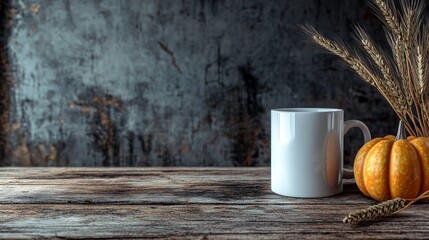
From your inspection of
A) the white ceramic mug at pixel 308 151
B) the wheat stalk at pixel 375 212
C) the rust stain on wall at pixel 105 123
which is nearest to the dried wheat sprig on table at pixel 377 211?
the wheat stalk at pixel 375 212

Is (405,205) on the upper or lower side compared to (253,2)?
lower

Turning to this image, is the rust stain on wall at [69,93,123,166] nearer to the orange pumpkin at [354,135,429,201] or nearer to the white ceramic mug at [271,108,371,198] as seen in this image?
the white ceramic mug at [271,108,371,198]

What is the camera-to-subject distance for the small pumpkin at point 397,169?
731 mm

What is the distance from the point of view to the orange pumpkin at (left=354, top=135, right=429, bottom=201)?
73 cm

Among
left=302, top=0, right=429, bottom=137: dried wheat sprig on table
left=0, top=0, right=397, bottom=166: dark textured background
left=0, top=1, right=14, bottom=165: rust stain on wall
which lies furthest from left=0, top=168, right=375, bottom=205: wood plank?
left=0, top=1, right=14, bottom=165: rust stain on wall

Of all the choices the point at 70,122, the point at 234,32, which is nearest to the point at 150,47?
the point at 234,32

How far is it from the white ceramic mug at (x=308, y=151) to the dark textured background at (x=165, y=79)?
152cm

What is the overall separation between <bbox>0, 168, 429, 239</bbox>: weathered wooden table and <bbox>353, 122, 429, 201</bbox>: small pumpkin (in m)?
0.03

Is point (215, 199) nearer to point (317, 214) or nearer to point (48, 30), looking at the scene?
point (317, 214)

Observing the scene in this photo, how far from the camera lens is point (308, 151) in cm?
78

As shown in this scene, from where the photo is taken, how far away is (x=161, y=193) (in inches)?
33.1

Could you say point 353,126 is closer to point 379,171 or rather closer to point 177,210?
point 379,171

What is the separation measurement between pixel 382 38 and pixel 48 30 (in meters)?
1.89

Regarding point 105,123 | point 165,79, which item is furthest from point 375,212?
point 105,123
